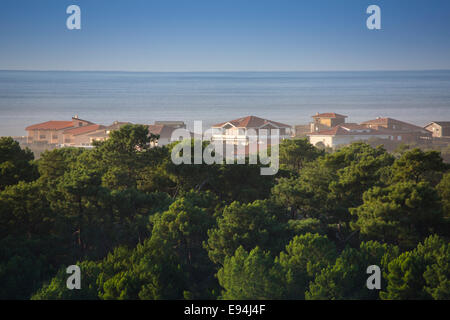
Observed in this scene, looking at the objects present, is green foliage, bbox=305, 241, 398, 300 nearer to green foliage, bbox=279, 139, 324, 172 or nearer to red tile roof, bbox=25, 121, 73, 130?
green foliage, bbox=279, 139, 324, 172

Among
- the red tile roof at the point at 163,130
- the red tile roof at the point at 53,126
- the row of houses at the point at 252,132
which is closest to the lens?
the red tile roof at the point at 163,130

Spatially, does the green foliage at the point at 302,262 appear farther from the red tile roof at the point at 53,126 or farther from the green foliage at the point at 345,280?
the red tile roof at the point at 53,126

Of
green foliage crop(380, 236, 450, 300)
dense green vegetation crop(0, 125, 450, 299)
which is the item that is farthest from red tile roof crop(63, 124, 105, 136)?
green foliage crop(380, 236, 450, 300)

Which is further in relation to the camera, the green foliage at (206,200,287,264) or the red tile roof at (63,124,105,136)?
the red tile roof at (63,124,105,136)

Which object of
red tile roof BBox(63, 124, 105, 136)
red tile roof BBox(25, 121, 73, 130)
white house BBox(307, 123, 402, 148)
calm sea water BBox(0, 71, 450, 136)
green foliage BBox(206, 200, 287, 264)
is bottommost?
green foliage BBox(206, 200, 287, 264)

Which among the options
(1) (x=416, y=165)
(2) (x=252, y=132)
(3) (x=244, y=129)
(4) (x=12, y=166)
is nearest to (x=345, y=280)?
(1) (x=416, y=165)

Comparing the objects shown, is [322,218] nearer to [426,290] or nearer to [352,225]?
[352,225]

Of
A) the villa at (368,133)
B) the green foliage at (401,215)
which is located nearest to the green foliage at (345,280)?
the green foliage at (401,215)

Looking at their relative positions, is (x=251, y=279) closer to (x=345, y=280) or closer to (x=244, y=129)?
(x=345, y=280)

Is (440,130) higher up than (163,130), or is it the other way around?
(440,130)
